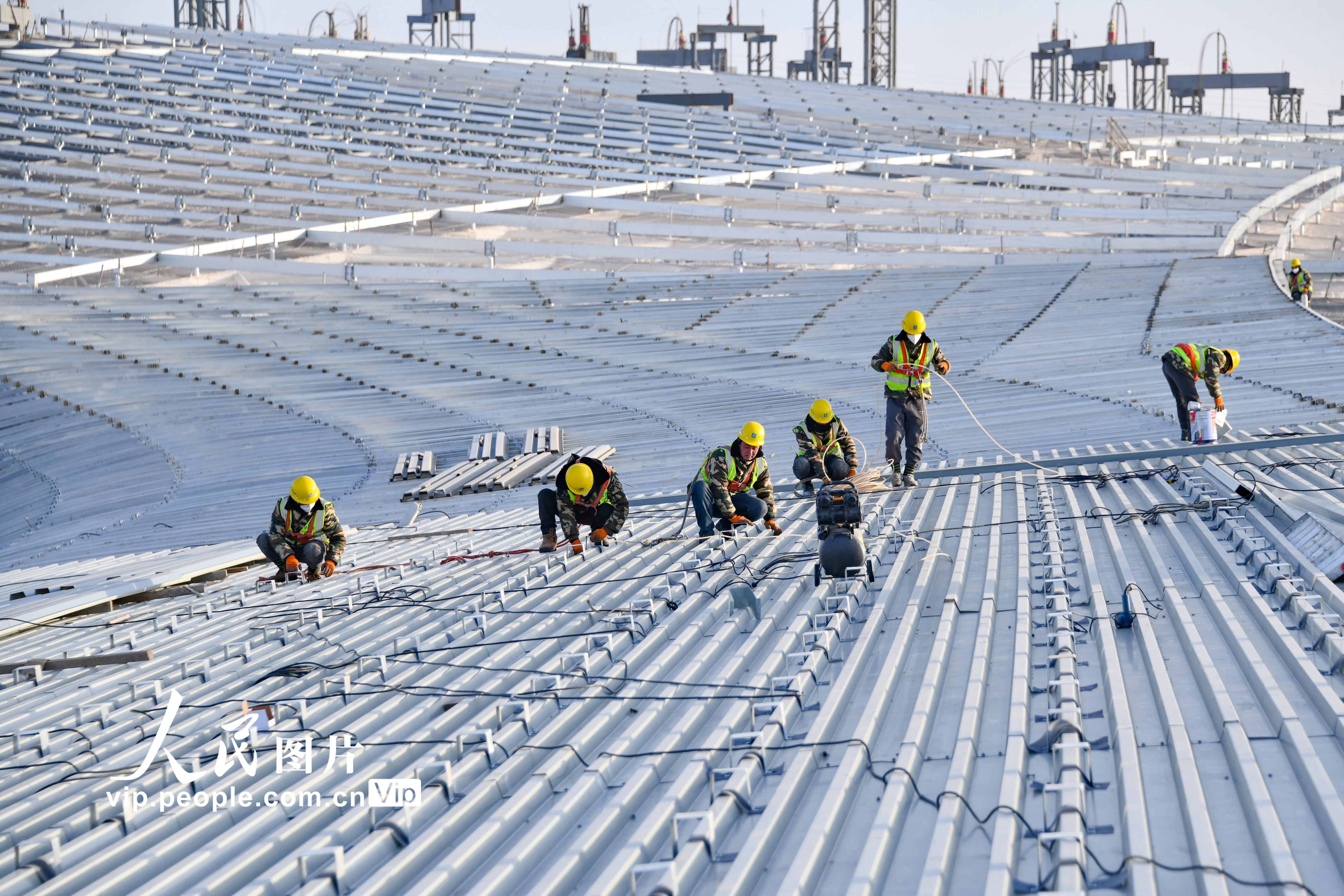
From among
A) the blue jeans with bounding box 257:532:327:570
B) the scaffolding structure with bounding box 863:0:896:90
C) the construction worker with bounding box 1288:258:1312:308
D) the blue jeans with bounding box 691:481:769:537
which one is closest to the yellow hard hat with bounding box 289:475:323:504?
the blue jeans with bounding box 257:532:327:570

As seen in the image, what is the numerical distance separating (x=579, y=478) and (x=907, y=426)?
3196 mm

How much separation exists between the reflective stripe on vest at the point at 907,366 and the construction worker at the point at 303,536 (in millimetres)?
4917

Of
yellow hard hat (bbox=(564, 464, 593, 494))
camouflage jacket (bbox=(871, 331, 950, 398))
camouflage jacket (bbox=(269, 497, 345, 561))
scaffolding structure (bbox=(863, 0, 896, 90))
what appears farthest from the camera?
scaffolding structure (bbox=(863, 0, 896, 90))

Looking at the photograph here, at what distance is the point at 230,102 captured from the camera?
3694 centimetres

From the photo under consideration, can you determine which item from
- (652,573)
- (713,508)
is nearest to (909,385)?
(713,508)

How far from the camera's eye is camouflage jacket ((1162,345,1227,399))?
38.7 ft

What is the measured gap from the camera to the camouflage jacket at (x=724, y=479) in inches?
375

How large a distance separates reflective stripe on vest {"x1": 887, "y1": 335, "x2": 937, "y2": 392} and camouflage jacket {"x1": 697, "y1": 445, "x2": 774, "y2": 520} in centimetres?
179

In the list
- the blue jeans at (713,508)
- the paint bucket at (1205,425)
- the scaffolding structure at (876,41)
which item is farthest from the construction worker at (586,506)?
the scaffolding structure at (876,41)

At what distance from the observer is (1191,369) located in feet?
38.9

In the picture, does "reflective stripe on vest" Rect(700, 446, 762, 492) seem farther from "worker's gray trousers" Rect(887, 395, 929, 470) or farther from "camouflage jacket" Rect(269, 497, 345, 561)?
"camouflage jacket" Rect(269, 497, 345, 561)

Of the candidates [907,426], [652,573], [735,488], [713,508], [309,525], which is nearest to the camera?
[652,573]

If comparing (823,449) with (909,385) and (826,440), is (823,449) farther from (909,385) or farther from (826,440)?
(909,385)

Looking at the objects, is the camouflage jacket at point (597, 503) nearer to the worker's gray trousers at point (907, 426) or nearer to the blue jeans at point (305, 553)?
the blue jeans at point (305, 553)
